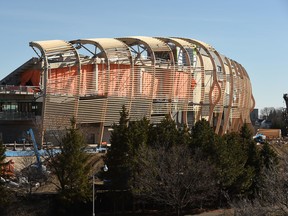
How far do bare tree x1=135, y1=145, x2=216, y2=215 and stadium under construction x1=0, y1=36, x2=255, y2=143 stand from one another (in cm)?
2110

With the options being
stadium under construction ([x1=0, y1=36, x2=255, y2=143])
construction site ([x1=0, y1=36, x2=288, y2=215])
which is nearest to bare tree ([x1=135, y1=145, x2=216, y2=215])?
construction site ([x1=0, y1=36, x2=288, y2=215])

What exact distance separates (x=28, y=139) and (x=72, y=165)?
1093 inches

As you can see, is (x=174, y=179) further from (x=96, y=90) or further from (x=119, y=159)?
(x=96, y=90)

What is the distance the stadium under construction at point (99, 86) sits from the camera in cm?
6631

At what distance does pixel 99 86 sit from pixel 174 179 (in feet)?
108

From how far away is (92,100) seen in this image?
68938 mm

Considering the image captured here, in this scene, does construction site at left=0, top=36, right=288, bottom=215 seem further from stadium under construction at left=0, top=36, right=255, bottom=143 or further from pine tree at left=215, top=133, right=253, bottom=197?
pine tree at left=215, top=133, right=253, bottom=197

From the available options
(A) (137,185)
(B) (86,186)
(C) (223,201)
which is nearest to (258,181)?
(C) (223,201)

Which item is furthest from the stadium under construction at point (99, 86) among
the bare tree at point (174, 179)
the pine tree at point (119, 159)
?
the bare tree at point (174, 179)

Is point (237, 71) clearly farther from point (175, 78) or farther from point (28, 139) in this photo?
point (28, 139)

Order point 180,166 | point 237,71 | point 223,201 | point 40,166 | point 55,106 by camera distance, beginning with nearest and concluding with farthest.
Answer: point 180,166 → point 223,201 → point 40,166 → point 55,106 → point 237,71

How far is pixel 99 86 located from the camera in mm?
70500

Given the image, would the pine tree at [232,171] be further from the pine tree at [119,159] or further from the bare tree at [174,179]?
the pine tree at [119,159]

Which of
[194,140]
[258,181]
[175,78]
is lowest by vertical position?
[258,181]
